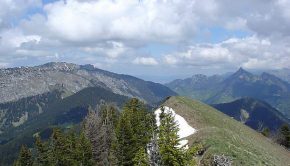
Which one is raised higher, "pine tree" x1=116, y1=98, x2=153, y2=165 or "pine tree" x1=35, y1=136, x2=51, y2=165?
"pine tree" x1=116, y1=98, x2=153, y2=165

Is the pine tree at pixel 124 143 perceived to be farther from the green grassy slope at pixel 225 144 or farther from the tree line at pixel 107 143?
the green grassy slope at pixel 225 144

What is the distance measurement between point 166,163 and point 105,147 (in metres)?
60.7

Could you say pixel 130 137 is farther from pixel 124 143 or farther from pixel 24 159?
pixel 24 159

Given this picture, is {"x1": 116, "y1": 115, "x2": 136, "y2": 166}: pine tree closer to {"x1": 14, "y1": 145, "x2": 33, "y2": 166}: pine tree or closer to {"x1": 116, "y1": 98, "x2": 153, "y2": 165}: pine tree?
{"x1": 116, "y1": 98, "x2": 153, "y2": 165}: pine tree

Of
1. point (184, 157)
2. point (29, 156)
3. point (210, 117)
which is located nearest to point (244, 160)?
point (184, 157)

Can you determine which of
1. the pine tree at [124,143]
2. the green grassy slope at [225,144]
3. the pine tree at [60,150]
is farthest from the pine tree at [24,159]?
the green grassy slope at [225,144]

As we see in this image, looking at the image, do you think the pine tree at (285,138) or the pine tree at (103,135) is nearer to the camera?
the pine tree at (103,135)

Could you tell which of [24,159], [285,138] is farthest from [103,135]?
[285,138]

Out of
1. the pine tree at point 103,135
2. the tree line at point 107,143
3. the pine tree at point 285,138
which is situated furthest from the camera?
the pine tree at point 285,138

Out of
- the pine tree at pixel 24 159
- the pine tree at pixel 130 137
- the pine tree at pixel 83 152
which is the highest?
the pine tree at pixel 130 137

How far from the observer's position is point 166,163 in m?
31.4

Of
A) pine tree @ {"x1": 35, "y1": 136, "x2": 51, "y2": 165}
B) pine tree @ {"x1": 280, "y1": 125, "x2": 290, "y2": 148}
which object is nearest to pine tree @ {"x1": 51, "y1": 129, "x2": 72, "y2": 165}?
pine tree @ {"x1": 35, "y1": 136, "x2": 51, "y2": 165}

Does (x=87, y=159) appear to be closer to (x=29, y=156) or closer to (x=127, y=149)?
(x=127, y=149)

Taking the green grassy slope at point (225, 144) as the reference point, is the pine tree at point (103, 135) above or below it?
below
